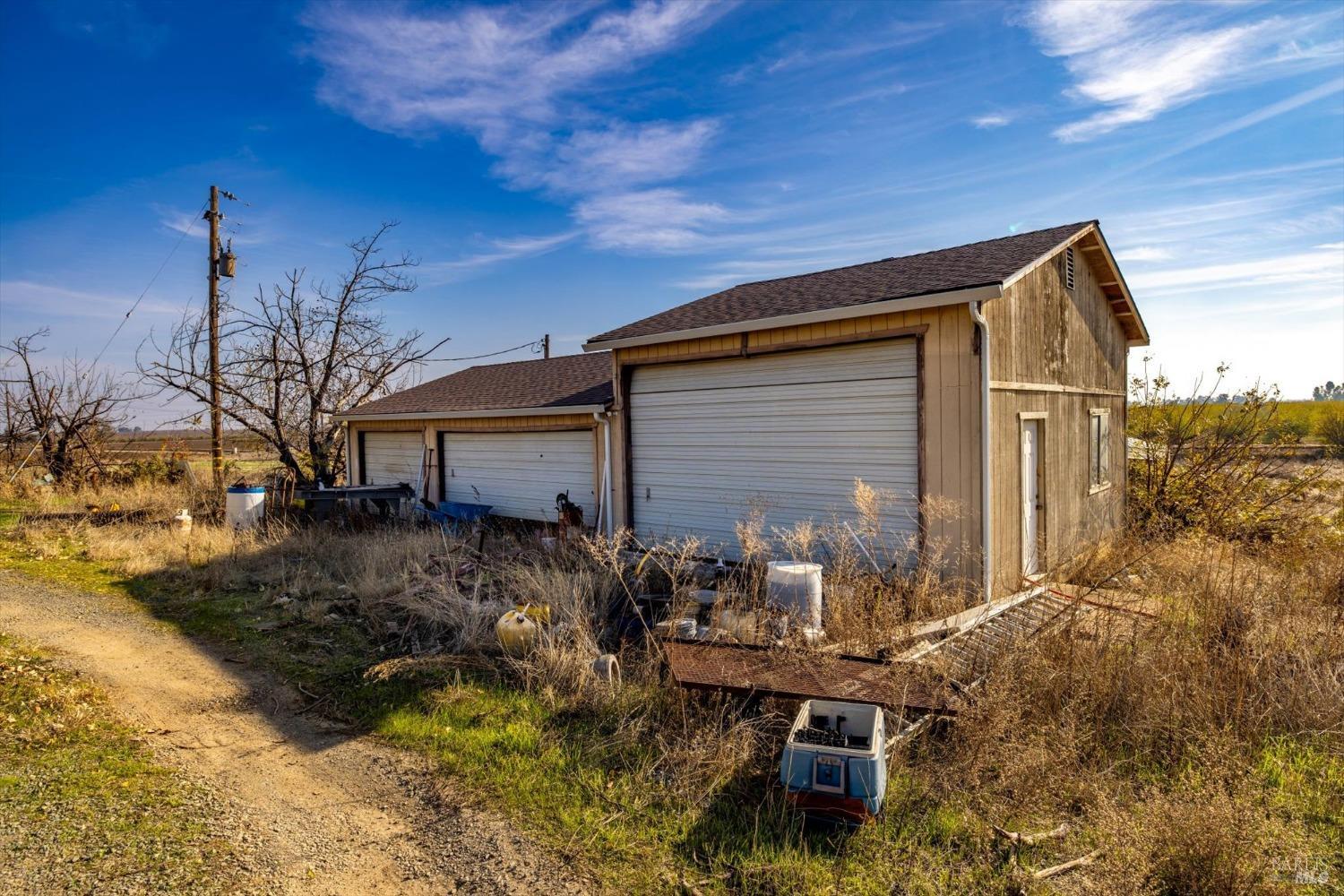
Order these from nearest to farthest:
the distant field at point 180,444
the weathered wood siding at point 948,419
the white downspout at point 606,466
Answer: the weathered wood siding at point 948,419 → the white downspout at point 606,466 → the distant field at point 180,444

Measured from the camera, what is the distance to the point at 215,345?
656 inches

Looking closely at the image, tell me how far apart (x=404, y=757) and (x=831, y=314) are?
6.12m

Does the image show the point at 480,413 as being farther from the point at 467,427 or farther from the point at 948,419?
the point at 948,419

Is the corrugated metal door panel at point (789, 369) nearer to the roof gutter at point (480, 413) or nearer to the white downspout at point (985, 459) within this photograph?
the white downspout at point (985, 459)

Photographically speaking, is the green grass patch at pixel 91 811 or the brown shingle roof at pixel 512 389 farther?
the brown shingle roof at pixel 512 389

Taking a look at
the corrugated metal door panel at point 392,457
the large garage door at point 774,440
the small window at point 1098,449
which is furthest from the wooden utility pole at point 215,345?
the small window at point 1098,449

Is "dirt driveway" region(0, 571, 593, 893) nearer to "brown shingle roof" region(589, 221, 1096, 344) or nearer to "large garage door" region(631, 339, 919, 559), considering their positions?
"large garage door" region(631, 339, 919, 559)

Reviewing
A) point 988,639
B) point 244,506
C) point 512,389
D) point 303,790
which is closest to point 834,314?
point 988,639

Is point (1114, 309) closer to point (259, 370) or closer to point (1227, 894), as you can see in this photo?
point (1227, 894)

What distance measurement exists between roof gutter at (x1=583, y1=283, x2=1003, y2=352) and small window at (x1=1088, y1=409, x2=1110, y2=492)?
5.13m

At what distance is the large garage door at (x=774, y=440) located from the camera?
8.16 m

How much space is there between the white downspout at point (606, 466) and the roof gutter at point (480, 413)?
0.50 ft

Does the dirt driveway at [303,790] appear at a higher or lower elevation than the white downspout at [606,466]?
lower

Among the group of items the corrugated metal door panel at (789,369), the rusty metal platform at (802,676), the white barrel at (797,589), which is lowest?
the rusty metal platform at (802,676)
